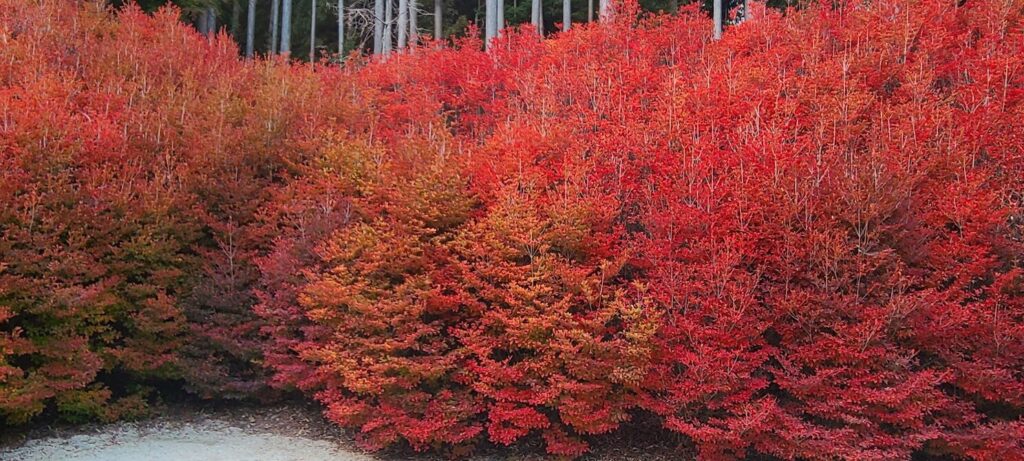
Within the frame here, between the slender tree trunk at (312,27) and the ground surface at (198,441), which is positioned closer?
the ground surface at (198,441)

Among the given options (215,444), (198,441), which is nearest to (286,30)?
(198,441)

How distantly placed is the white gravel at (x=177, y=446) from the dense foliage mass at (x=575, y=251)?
1.76 ft

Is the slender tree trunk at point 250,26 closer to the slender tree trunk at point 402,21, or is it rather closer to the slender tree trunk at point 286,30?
the slender tree trunk at point 286,30

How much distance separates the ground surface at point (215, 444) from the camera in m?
8.23

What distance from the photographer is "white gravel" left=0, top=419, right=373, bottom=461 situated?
8180 millimetres

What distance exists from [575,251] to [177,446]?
20.3ft

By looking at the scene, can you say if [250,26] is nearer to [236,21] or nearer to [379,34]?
[236,21]

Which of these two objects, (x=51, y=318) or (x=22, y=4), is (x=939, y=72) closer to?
(x=51, y=318)

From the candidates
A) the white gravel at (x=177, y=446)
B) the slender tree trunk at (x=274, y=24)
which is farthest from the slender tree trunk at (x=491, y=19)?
the slender tree trunk at (x=274, y=24)

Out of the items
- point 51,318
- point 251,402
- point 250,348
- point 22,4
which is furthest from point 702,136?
point 22,4

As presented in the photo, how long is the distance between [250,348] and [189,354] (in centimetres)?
109

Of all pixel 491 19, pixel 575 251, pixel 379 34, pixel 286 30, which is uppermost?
pixel 286 30

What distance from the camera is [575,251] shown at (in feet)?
26.7

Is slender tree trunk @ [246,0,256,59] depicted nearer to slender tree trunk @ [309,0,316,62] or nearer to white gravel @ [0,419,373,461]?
slender tree trunk @ [309,0,316,62]
